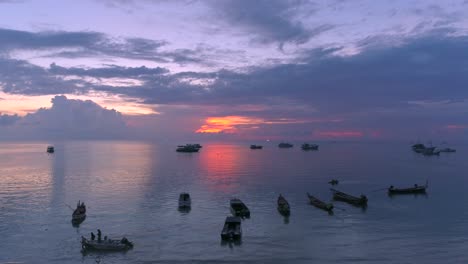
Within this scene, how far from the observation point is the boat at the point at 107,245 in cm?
4666

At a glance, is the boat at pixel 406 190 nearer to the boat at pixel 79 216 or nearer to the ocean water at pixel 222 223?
the ocean water at pixel 222 223

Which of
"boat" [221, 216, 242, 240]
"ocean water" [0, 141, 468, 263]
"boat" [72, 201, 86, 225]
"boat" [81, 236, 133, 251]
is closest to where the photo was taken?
"ocean water" [0, 141, 468, 263]

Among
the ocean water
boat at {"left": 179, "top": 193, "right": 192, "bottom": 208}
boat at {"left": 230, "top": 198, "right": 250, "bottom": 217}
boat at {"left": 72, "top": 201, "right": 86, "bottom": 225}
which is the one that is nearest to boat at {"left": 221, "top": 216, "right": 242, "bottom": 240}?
the ocean water

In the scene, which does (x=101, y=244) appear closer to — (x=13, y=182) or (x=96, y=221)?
(x=96, y=221)

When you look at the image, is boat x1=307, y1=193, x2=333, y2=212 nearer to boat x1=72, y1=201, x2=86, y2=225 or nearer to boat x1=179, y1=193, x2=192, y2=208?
boat x1=179, y1=193, x2=192, y2=208

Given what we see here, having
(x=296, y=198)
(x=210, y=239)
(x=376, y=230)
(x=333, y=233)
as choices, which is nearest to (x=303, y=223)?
(x=333, y=233)

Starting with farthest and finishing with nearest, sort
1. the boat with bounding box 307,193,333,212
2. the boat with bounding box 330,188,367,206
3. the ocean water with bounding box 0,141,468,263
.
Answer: the boat with bounding box 330,188,367,206
the boat with bounding box 307,193,333,212
the ocean water with bounding box 0,141,468,263

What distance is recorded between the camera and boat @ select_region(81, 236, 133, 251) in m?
46.7

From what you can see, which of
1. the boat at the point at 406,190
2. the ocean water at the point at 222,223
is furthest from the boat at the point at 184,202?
the boat at the point at 406,190

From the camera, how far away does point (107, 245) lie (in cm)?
4681

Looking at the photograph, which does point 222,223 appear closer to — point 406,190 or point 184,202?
point 184,202

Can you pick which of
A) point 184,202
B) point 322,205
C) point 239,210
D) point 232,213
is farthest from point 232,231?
point 322,205

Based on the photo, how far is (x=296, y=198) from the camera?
8169cm

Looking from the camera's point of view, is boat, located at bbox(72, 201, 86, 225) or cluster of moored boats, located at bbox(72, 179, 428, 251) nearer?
cluster of moored boats, located at bbox(72, 179, 428, 251)
